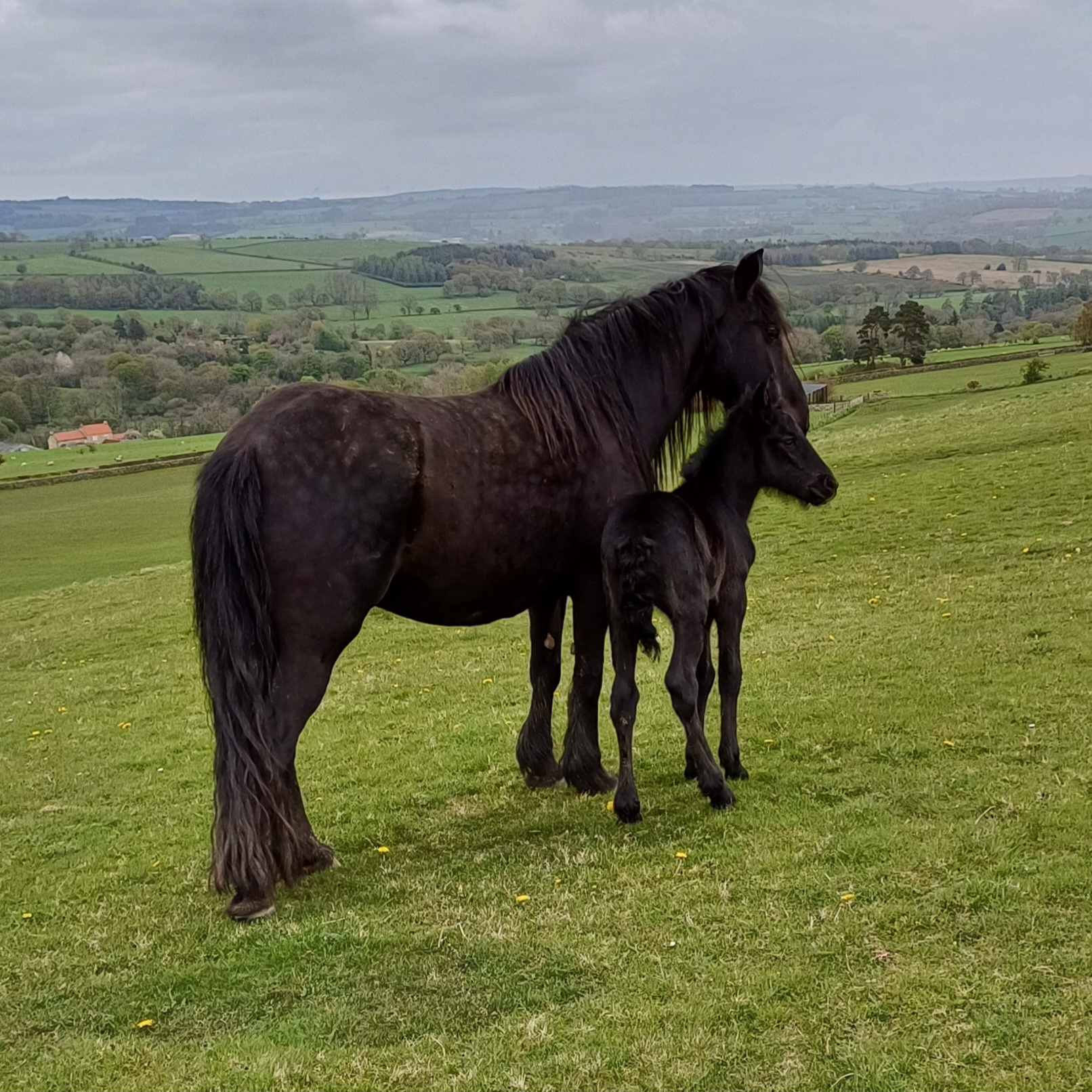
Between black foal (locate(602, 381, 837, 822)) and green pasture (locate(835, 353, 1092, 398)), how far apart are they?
A: 31.3 meters

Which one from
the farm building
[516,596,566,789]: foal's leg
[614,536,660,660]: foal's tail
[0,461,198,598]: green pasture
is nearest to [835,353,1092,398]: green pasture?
[0,461,198,598]: green pasture

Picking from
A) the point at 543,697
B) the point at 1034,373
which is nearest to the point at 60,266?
the point at 1034,373

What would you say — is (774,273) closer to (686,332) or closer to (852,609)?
(686,332)

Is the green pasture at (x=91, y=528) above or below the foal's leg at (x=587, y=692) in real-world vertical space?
below

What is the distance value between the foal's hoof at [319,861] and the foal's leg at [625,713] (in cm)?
153

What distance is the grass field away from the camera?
352 centimetres

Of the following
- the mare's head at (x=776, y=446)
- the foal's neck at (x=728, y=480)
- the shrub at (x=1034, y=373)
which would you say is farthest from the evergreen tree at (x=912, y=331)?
the foal's neck at (x=728, y=480)

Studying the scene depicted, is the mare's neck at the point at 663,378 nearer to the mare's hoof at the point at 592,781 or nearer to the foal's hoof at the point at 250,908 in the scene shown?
the mare's hoof at the point at 592,781

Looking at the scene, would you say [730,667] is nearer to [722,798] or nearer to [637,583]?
[722,798]

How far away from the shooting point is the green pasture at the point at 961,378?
118 ft

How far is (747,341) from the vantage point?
652 cm

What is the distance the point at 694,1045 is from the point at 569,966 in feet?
2.56

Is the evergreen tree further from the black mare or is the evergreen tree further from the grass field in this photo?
the black mare

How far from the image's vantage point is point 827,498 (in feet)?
21.6
